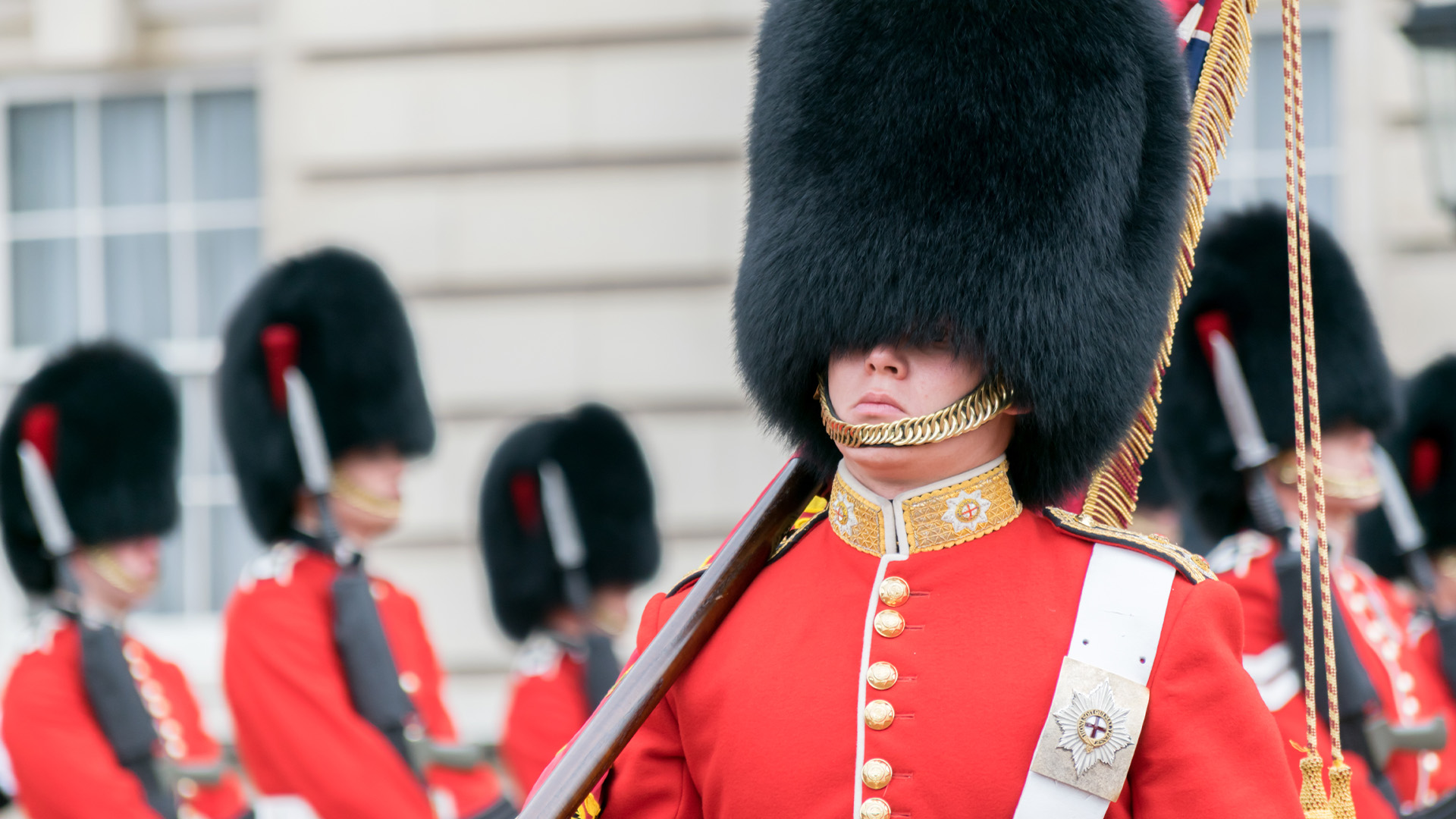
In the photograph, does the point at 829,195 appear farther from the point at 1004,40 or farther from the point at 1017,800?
the point at 1017,800

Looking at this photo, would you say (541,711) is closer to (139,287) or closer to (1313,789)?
(139,287)

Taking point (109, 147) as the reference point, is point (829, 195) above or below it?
above

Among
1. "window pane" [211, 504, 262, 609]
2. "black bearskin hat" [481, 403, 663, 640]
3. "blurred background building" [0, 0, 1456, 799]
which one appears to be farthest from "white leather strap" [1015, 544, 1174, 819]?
"window pane" [211, 504, 262, 609]

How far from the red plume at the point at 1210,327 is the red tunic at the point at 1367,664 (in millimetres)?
518

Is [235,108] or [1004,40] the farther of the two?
[235,108]

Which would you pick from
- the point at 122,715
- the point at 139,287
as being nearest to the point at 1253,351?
the point at 122,715

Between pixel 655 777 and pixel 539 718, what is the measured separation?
3.46 metres

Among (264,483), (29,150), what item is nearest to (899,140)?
(264,483)

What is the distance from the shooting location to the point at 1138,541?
200 centimetres

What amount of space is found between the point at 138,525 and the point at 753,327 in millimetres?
3474

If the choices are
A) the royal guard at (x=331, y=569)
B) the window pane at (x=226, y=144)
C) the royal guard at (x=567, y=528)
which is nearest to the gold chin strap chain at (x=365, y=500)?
the royal guard at (x=331, y=569)

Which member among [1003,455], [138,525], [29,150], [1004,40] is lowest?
[138,525]

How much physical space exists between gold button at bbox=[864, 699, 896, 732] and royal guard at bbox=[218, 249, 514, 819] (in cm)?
271

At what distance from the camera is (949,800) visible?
6.18 ft
